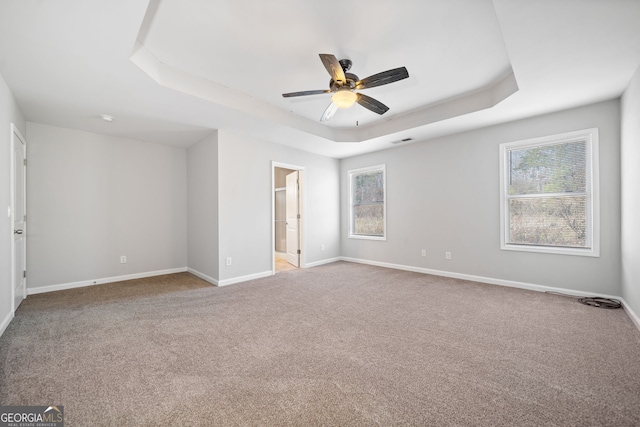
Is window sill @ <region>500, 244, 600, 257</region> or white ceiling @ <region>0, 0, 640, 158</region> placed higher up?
white ceiling @ <region>0, 0, 640, 158</region>

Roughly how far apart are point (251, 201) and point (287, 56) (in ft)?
8.61

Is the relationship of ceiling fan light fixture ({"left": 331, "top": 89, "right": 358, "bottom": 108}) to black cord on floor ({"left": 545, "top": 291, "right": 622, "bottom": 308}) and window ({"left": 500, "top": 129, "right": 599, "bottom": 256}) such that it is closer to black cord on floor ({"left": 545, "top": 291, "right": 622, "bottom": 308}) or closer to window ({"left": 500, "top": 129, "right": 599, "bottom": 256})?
window ({"left": 500, "top": 129, "right": 599, "bottom": 256})

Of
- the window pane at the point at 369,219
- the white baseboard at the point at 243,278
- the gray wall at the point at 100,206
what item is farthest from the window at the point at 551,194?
the gray wall at the point at 100,206

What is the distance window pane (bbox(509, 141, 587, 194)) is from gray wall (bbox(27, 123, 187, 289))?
5.93 m

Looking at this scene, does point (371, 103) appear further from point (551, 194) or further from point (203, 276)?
point (203, 276)

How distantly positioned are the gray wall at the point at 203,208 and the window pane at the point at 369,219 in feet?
10.7

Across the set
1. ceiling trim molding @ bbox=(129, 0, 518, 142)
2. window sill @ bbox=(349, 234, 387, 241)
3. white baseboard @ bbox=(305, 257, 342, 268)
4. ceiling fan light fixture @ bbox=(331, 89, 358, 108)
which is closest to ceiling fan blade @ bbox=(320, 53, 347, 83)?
ceiling fan light fixture @ bbox=(331, 89, 358, 108)

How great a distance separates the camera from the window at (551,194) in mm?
3553

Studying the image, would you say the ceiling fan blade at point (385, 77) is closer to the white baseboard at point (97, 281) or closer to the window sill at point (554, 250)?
the window sill at point (554, 250)

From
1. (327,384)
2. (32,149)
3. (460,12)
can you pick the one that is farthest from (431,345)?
(32,149)

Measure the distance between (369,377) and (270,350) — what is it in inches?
33.1

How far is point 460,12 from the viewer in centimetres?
221

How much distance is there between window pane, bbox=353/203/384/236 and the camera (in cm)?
595

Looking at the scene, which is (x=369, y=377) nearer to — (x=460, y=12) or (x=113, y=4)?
(x=460, y=12)
